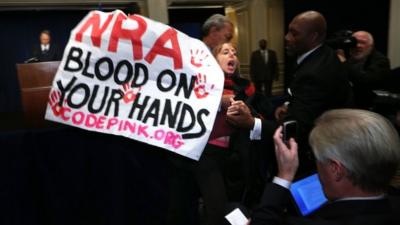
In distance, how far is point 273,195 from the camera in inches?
38.8

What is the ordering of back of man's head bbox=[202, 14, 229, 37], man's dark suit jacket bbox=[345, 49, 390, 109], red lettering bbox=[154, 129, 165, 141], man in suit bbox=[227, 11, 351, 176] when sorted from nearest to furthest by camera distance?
1. red lettering bbox=[154, 129, 165, 141]
2. man in suit bbox=[227, 11, 351, 176]
3. back of man's head bbox=[202, 14, 229, 37]
4. man's dark suit jacket bbox=[345, 49, 390, 109]

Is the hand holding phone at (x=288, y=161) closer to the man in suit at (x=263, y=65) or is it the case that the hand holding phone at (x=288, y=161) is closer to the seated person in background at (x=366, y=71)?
the seated person in background at (x=366, y=71)

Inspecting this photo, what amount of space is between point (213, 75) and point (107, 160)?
0.70 metres

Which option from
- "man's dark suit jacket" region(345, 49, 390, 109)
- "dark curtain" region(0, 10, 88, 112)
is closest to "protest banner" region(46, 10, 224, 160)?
"man's dark suit jacket" region(345, 49, 390, 109)

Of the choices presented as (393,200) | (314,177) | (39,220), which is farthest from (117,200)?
(393,200)

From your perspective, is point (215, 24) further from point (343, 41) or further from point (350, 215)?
point (350, 215)

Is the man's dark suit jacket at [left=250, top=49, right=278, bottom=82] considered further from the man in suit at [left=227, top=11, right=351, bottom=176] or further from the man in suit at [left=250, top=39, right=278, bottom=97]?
the man in suit at [left=227, top=11, right=351, bottom=176]

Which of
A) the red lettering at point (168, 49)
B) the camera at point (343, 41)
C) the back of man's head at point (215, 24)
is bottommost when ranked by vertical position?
the camera at point (343, 41)

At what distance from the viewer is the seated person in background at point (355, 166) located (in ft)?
2.75

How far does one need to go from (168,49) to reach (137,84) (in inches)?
7.8

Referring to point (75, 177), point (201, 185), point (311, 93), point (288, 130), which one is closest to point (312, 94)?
point (311, 93)

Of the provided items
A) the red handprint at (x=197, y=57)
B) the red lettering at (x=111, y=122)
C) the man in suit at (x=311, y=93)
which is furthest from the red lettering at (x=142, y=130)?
the man in suit at (x=311, y=93)

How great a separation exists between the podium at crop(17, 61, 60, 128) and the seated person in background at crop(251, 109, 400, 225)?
116 cm

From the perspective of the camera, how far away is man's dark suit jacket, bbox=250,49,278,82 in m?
6.97
